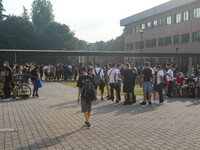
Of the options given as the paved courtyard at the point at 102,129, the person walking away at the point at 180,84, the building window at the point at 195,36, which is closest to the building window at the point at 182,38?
the building window at the point at 195,36

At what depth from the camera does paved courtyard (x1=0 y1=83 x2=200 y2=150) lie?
19.6ft

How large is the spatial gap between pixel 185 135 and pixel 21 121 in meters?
4.77

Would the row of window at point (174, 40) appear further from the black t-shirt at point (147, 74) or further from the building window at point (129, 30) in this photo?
the black t-shirt at point (147, 74)

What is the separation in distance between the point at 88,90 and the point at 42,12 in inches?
3108

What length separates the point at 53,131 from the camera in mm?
7211

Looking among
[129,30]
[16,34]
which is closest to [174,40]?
[129,30]

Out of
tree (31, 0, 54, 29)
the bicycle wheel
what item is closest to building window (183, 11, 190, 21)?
the bicycle wheel

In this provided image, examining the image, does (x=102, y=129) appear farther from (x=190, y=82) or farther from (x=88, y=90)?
(x=190, y=82)

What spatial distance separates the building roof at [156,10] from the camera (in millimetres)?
45981

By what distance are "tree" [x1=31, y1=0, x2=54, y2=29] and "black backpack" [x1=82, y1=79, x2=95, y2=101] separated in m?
75.9

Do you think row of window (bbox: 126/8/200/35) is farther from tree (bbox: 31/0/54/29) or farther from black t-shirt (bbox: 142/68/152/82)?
black t-shirt (bbox: 142/68/152/82)

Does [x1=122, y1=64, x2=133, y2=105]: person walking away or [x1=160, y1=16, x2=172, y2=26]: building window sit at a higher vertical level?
[x1=160, y1=16, x2=172, y2=26]: building window

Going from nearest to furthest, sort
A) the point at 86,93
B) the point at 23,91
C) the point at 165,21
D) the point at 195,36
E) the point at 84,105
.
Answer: the point at 86,93
the point at 84,105
the point at 23,91
the point at 195,36
the point at 165,21

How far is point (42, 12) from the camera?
3246 inches
